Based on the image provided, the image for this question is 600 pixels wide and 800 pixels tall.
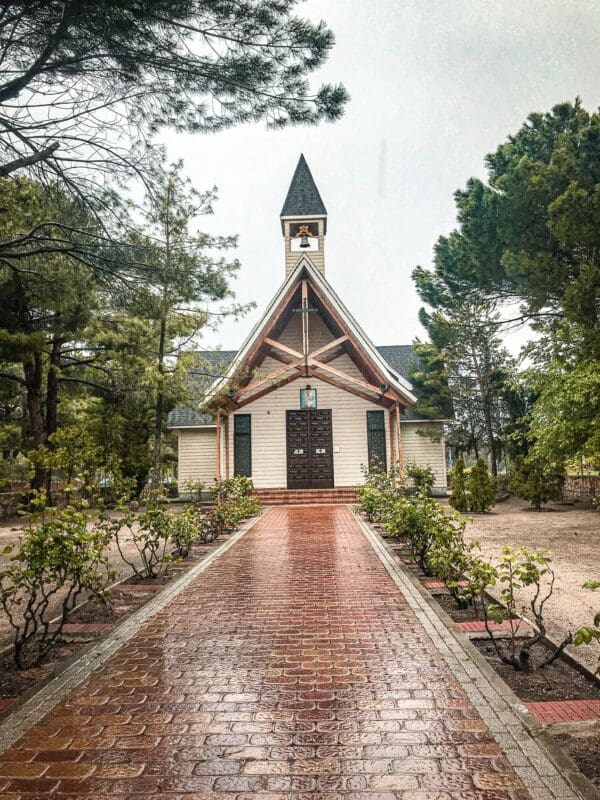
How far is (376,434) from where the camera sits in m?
19.8

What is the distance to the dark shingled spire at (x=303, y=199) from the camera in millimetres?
21906

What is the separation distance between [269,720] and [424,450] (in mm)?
18725

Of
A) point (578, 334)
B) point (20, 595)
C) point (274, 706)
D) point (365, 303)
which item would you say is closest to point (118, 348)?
point (20, 595)

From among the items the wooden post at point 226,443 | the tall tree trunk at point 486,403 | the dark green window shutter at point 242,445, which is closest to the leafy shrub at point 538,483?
the tall tree trunk at point 486,403

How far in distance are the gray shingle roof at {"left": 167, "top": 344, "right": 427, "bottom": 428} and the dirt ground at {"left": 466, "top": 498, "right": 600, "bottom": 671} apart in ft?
23.5

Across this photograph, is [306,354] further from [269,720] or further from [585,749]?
[585,749]

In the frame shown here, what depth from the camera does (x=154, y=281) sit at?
22.5 feet

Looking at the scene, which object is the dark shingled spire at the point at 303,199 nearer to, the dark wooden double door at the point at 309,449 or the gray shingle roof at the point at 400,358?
the gray shingle roof at the point at 400,358

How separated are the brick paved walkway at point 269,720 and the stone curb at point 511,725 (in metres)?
0.06

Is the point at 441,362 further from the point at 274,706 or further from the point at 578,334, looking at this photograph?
the point at 274,706

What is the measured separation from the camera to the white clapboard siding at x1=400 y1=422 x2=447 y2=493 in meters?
21.0

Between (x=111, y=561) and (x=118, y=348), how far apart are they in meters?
8.22

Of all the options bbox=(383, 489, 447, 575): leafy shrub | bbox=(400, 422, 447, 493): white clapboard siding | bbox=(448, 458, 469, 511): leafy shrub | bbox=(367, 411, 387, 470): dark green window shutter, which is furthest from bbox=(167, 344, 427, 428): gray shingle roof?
bbox=(383, 489, 447, 575): leafy shrub

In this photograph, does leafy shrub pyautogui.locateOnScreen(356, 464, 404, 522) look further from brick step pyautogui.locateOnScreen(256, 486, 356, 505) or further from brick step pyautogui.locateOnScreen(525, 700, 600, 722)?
brick step pyautogui.locateOnScreen(525, 700, 600, 722)
